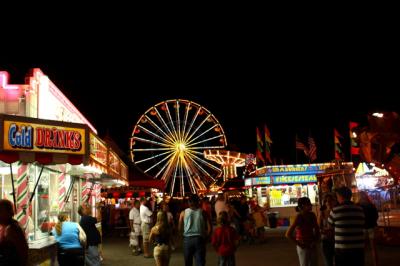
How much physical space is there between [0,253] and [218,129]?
36023 mm

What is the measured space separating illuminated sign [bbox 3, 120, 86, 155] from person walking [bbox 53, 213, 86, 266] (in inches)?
52.2

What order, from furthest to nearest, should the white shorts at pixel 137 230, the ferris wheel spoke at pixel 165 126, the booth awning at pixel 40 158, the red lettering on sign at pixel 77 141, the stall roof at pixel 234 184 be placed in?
the ferris wheel spoke at pixel 165 126 < the stall roof at pixel 234 184 < the white shorts at pixel 137 230 < the red lettering on sign at pixel 77 141 < the booth awning at pixel 40 158

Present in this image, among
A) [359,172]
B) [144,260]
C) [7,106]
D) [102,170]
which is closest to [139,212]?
[144,260]

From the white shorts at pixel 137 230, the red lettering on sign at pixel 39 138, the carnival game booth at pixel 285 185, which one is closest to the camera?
the red lettering on sign at pixel 39 138

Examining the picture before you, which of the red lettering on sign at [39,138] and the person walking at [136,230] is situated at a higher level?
the red lettering on sign at [39,138]

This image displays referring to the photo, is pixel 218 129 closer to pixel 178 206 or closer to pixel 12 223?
pixel 178 206

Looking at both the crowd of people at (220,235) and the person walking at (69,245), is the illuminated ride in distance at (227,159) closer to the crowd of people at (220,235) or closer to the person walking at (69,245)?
the crowd of people at (220,235)

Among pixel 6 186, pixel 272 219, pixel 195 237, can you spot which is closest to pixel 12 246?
pixel 195 237

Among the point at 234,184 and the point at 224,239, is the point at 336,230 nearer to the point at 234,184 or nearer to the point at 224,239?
the point at 224,239

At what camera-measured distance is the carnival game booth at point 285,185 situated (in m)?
27.2

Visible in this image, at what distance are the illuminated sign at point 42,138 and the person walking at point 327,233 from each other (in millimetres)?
4306

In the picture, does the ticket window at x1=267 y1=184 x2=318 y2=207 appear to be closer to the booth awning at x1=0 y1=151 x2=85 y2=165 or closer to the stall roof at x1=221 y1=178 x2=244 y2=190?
the stall roof at x1=221 y1=178 x2=244 y2=190

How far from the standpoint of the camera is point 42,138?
28.0ft

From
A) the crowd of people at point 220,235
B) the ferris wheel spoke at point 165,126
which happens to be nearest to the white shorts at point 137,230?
the crowd of people at point 220,235
